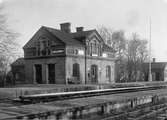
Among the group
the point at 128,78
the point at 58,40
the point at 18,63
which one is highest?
the point at 58,40

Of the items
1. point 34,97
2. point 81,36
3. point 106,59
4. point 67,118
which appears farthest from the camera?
point 106,59

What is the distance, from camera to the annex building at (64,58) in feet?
99.8

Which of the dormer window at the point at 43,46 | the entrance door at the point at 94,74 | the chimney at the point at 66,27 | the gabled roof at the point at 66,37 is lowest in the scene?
the entrance door at the point at 94,74

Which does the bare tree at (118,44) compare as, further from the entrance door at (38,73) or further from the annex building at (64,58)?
the entrance door at (38,73)

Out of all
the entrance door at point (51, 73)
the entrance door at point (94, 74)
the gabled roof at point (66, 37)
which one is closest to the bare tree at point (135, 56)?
the entrance door at point (94, 74)

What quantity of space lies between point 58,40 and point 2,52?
10.8 m

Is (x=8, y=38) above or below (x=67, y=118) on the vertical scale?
above

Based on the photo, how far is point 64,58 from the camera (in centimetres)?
2991

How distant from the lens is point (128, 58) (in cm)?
5381

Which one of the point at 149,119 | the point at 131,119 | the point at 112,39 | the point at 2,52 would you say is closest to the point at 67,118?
the point at 131,119

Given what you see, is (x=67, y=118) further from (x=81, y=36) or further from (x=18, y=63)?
(x=18, y=63)

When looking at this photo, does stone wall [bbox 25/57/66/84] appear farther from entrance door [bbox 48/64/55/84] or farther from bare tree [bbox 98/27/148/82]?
bare tree [bbox 98/27/148/82]

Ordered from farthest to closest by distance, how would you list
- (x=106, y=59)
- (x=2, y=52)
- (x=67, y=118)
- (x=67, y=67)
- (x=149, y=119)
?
(x=106, y=59) → (x=67, y=67) → (x=2, y=52) → (x=149, y=119) → (x=67, y=118)

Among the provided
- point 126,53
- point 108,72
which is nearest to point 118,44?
point 126,53
